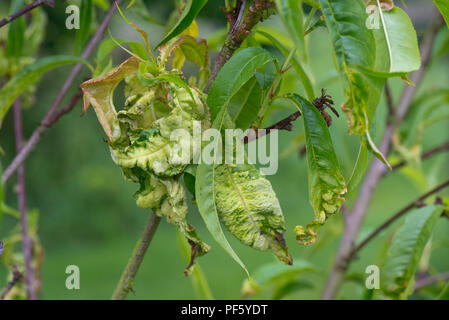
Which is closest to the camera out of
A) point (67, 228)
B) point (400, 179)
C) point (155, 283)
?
point (155, 283)

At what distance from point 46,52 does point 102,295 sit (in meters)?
1.20

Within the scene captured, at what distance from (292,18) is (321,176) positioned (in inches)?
5.6

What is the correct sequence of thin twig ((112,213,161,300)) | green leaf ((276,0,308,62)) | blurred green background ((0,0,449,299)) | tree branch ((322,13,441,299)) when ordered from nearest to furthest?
green leaf ((276,0,308,62)), thin twig ((112,213,161,300)), tree branch ((322,13,441,299)), blurred green background ((0,0,449,299))

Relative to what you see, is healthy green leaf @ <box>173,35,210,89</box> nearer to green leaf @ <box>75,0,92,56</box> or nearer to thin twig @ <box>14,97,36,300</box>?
green leaf @ <box>75,0,92,56</box>

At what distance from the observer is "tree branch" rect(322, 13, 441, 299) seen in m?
0.83

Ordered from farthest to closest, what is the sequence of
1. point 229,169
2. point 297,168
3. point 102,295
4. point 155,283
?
point 297,168 < point 155,283 < point 102,295 < point 229,169

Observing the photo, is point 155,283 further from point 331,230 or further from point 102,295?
point 331,230

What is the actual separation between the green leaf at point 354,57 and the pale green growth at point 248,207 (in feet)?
0.33

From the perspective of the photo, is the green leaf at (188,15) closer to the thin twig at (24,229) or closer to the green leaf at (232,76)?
the green leaf at (232,76)

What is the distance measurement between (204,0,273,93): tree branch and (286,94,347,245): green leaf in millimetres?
95

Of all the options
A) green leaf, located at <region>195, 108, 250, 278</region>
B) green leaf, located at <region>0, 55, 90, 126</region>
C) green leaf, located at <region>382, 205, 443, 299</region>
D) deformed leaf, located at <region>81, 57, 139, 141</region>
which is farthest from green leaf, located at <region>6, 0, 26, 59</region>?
green leaf, located at <region>382, 205, 443, 299</region>

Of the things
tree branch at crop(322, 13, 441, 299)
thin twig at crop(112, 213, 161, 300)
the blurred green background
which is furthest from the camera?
the blurred green background
